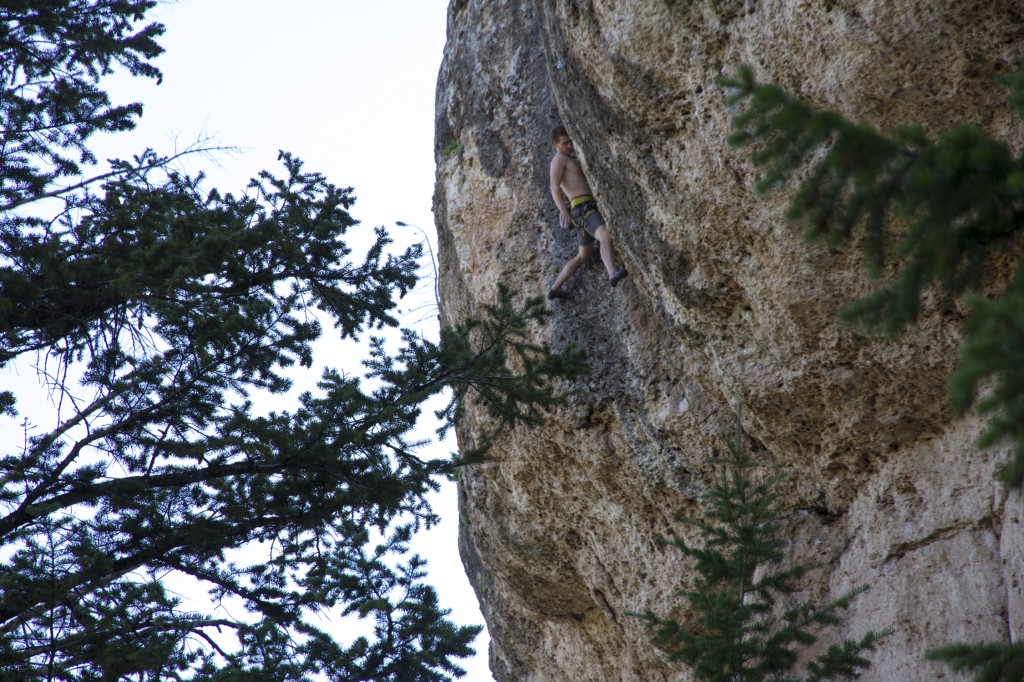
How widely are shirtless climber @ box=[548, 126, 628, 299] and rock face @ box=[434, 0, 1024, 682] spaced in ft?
0.60

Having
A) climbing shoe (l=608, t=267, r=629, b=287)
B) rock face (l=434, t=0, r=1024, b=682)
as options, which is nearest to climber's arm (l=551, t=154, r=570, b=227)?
rock face (l=434, t=0, r=1024, b=682)

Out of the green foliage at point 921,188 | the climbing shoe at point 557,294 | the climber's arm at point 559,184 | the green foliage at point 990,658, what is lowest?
the green foliage at point 990,658

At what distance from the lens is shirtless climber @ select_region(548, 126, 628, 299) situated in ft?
31.1

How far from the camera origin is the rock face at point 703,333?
601 cm

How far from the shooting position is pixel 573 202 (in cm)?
954

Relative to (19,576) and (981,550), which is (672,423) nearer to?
(981,550)

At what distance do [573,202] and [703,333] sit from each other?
2323 mm

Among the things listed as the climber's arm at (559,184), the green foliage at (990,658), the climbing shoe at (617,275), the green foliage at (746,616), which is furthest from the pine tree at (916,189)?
the climber's arm at (559,184)

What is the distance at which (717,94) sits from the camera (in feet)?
22.2

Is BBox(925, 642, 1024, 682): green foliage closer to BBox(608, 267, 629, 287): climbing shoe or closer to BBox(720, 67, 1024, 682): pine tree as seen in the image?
BBox(720, 67, 1024, 682): pine tree

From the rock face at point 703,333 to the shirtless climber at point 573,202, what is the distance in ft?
0.60

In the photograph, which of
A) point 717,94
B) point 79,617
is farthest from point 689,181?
point 79,617

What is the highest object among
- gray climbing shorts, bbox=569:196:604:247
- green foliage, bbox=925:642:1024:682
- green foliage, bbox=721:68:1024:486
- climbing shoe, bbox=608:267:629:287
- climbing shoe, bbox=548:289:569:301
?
gray climbing shorts, bbox=569:196:604:247

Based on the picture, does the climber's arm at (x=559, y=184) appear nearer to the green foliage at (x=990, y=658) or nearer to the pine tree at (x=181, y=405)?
the pine tree at (x=181, y=405)
